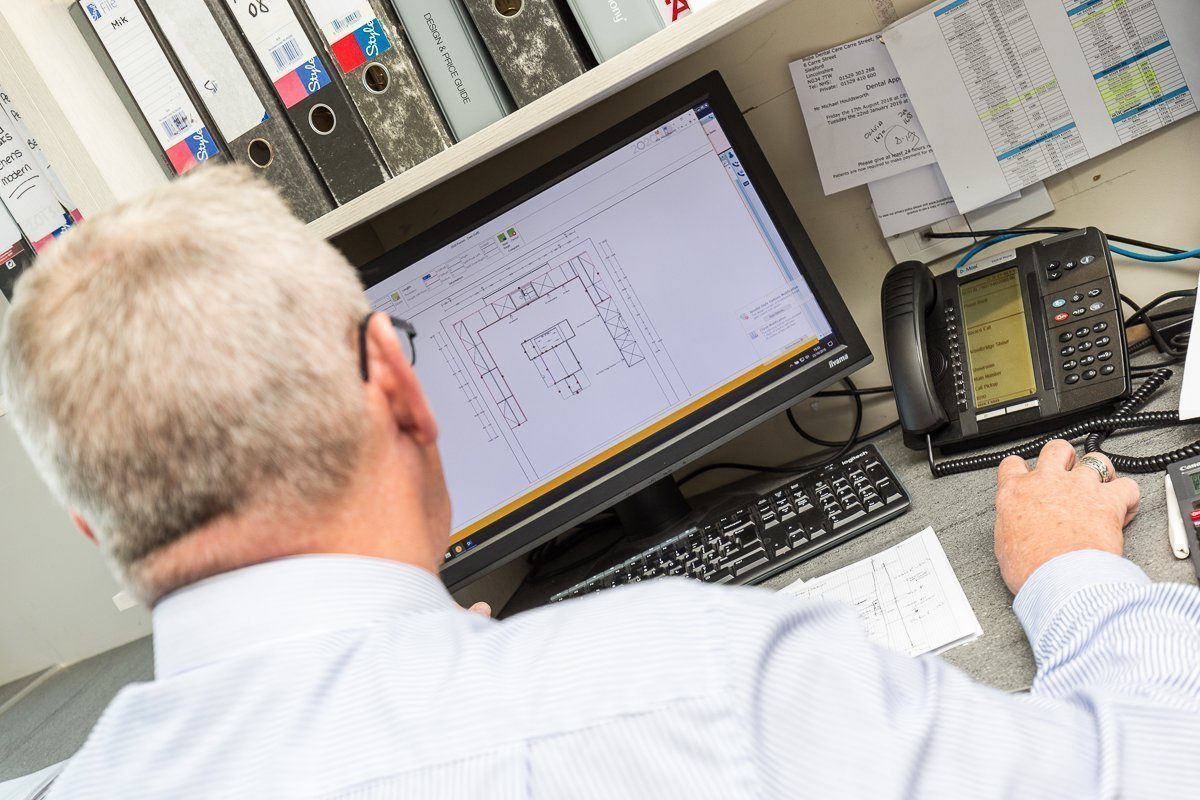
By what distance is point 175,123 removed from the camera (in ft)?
3.53

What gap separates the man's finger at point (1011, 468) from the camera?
35.8 inches

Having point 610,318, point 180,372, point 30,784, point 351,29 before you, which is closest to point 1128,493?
point 610,318

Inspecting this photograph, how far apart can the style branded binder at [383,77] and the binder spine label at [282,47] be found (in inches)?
0.8

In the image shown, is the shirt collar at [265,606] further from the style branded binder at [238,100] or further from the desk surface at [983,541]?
the style branded binder at [238,100]

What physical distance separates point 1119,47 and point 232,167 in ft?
3.10

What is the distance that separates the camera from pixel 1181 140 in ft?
3.68

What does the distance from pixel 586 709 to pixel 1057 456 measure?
592 mm

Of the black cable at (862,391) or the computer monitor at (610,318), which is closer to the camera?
the computer monitor at (610,318)

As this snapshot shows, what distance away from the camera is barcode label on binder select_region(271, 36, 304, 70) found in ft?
3.35

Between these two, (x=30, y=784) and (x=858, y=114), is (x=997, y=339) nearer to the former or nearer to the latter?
(x=858, y=114)

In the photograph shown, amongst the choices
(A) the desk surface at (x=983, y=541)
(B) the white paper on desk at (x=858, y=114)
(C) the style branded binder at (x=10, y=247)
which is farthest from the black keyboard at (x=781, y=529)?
(C) the style branded binder at (x=10, y=247)

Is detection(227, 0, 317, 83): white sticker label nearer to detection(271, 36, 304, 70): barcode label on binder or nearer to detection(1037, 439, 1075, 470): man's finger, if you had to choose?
detection(271, 36, 304, 70): barcode label on binder

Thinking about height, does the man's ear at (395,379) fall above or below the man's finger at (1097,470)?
above

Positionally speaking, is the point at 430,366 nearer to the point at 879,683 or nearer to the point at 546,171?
the point at 546,171
